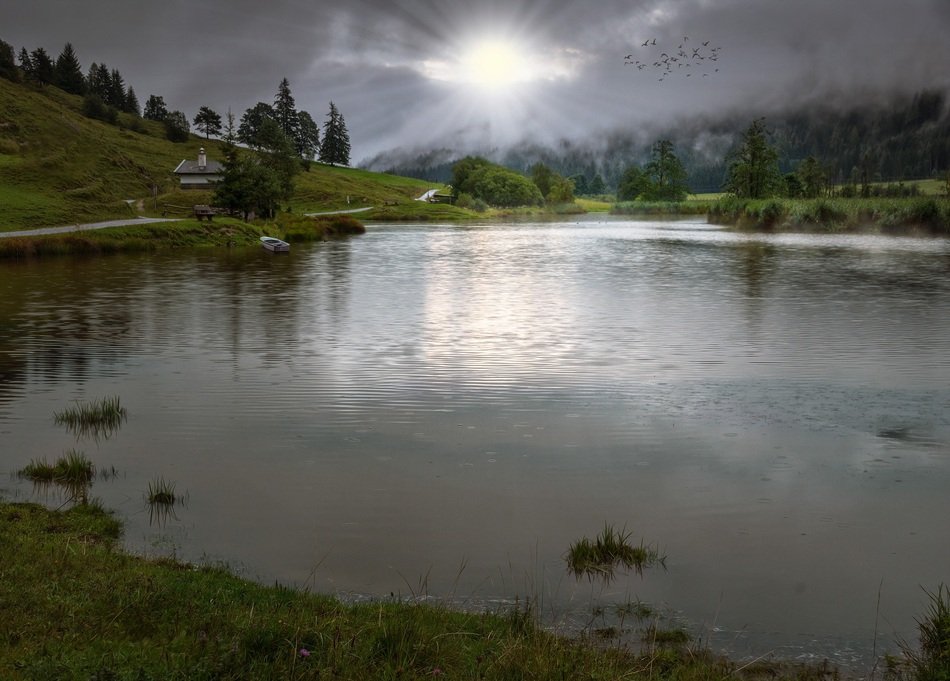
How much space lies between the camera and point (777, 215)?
10362 centimetres

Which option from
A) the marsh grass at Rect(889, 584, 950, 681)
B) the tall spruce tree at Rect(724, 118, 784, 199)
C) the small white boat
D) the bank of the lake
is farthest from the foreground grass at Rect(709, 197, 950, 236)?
the marsh grass at Rect(889, 584, 950, 681)

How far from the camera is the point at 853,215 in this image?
300 feet

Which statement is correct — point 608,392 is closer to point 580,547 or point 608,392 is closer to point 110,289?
point 580,547

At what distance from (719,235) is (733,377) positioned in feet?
254

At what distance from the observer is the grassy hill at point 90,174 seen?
8794 cm

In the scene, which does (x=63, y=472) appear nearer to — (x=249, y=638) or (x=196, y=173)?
(x=249, y=638)

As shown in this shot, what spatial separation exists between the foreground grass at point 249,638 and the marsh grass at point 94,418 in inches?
307

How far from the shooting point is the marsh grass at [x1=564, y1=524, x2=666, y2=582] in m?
9.94

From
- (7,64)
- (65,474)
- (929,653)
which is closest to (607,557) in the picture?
(929,653)

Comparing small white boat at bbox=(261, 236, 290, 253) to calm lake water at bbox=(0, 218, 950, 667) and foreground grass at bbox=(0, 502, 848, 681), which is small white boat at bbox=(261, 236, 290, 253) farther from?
foreground grass at bbox=(0, 502, 848, 681)

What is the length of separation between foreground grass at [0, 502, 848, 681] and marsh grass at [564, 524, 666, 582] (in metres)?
1.47

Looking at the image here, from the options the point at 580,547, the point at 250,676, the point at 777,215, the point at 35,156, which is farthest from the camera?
the point at 35,156

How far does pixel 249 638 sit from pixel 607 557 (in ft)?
15.7

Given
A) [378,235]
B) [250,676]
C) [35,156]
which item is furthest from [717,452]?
[35,156]
